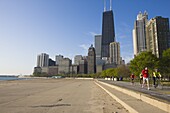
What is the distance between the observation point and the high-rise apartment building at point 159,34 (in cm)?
12525

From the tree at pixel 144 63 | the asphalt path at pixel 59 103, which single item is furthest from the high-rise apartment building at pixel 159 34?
the asphalt path at pixel 59 103

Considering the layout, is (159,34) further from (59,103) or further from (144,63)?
(59,103)

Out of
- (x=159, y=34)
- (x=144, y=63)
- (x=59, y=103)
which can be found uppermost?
(x=159, y=34)

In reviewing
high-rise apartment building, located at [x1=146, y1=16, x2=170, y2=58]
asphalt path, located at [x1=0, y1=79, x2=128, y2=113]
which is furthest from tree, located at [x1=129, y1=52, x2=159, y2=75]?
high-rise apartment building, located at [x1=146, y1=16, x2=170, y2=58]

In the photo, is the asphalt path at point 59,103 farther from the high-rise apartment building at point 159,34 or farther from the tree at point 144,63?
the high-rise apartment building at point 159,34

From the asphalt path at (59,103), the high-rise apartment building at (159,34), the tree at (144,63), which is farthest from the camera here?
the high-rise apartment building at (159,34)

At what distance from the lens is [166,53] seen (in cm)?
5088

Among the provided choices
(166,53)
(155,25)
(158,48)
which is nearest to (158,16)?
(155,25)

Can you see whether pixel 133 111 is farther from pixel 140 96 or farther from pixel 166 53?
pixel 166 53

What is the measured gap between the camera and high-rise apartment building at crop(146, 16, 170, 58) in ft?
411

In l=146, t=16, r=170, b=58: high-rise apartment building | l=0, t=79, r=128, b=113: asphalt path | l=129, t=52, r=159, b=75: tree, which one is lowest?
l=0, t=79, r=128, b=113: asphalt path

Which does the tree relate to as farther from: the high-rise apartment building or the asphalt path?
the high-rise apartment building

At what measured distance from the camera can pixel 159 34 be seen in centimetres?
12575

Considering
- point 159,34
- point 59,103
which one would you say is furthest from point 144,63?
point 159,34
